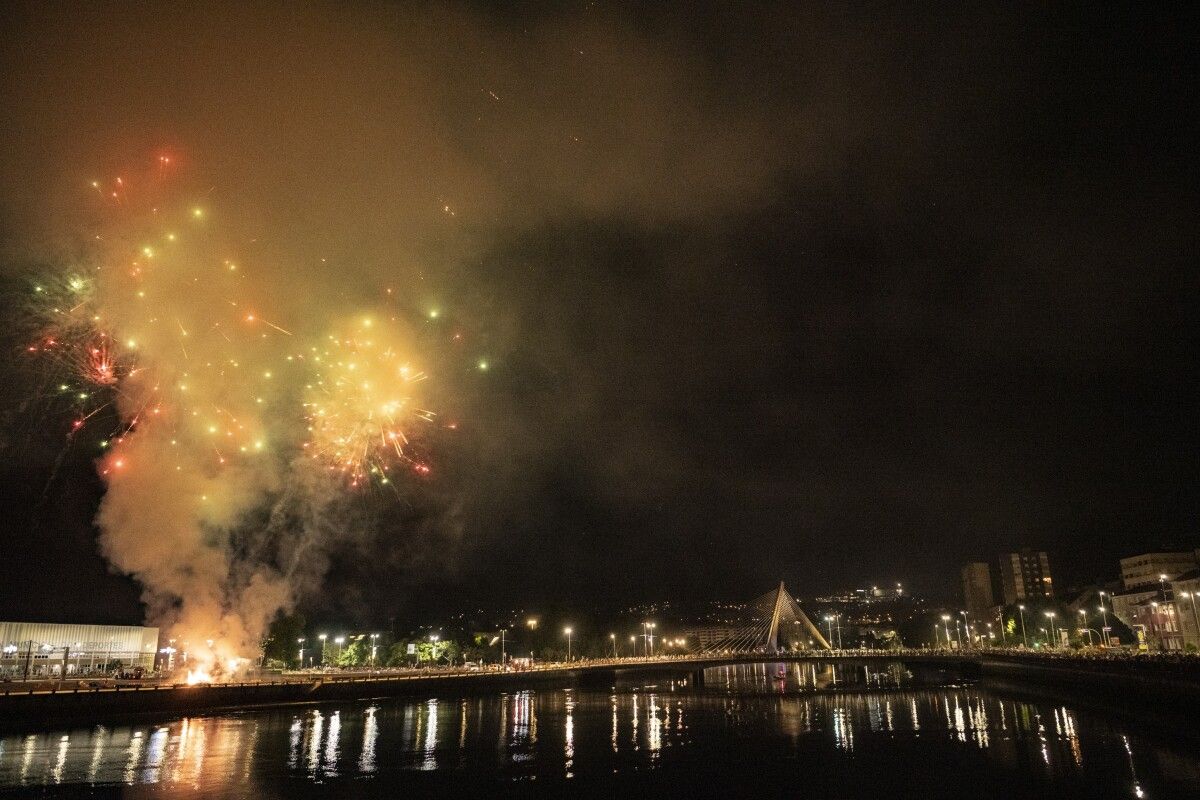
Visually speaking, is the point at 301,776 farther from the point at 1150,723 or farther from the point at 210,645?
the point at 1150,723

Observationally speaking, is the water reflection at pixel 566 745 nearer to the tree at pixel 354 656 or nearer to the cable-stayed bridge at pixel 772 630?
the tree at pixel 354 656

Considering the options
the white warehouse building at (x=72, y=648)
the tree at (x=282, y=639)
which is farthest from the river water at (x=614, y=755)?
the tree at (x=282, y=639)

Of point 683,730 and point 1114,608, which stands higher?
point 1114,608

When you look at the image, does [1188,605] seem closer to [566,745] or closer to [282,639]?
[566,745]

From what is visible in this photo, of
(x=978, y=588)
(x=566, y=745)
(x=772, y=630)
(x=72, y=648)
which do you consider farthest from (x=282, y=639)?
(x=978, y=588)

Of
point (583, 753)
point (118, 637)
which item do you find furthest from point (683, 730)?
point (118, 637)
